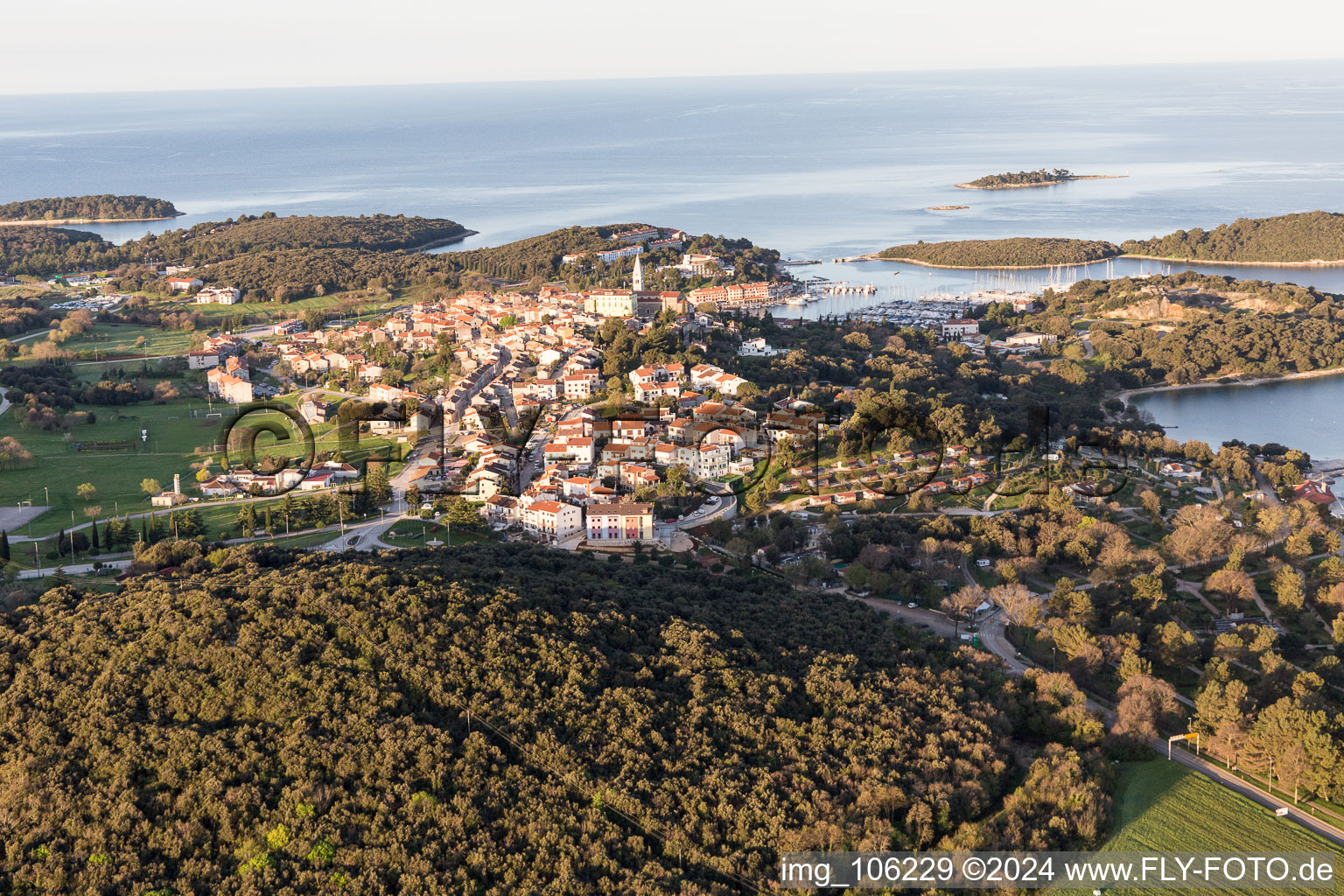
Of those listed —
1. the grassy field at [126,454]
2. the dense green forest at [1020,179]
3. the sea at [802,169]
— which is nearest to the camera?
the grassy field at [126,454]

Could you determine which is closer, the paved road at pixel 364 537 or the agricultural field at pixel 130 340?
the paved road at pixel 364 537

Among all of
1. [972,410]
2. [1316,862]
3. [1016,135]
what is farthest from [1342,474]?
[1016,135]

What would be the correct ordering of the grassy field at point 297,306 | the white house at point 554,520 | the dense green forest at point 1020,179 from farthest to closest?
1. the dense green forest at point 1020,179
2. the grassy field at point 297,306
3. the white house at point 554,520

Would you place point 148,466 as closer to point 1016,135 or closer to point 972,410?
point 972,410

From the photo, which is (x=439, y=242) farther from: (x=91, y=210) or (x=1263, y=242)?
(x=1263, y=242)

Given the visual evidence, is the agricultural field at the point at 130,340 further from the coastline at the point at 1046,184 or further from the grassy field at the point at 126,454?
the coastline at the point at 1046,184

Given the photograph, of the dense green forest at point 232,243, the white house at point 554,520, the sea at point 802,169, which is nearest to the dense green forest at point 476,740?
the white house at point 554,520

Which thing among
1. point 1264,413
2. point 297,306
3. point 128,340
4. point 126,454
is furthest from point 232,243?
point 1264,413
